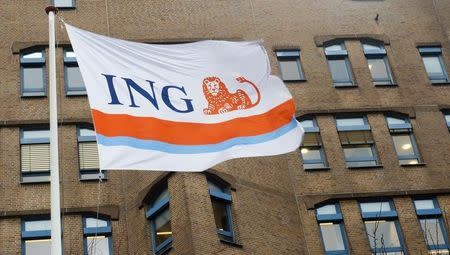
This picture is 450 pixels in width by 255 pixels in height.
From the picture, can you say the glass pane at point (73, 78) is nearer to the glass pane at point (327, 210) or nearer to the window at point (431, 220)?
the glass pane at point (327, 210)

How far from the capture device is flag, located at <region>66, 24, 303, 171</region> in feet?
46.4

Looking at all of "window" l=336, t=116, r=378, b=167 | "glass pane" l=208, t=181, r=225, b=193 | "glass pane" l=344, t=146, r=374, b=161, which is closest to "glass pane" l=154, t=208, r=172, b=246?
"glass pane" l=208, t=181, r=225, b=193

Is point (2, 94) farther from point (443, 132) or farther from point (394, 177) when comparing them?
point (443, 132)

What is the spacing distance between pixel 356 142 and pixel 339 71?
3.74m

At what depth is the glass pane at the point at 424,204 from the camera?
27.9m

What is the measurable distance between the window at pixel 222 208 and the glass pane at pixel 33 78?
8489mm

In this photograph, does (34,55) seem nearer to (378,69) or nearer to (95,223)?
(95,223)

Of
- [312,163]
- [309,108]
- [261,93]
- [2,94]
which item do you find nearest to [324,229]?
Result: [312,163]

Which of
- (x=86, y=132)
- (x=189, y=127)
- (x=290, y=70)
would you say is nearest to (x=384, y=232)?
(x=290, y=70)

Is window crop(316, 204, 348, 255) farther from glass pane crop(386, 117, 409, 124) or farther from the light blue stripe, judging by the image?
the light blue stripe

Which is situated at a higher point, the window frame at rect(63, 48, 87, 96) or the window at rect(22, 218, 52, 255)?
the window frame at rect(63, 48, 87, 96)

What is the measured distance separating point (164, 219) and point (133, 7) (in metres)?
10.8

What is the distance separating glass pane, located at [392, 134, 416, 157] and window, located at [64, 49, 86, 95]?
1234cm

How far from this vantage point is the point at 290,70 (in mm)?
31297
